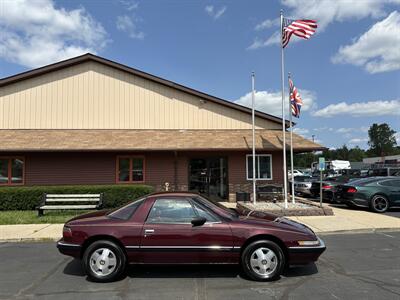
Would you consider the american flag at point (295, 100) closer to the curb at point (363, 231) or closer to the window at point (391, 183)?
the window at point (391, 183)

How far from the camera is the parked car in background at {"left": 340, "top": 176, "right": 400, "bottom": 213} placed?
1426 centimetres

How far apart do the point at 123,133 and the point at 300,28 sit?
31.3 feet

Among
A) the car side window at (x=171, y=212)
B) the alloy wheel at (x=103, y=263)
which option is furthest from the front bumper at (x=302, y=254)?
the alloy wheel at (x=103, y=263)

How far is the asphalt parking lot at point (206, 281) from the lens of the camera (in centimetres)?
498

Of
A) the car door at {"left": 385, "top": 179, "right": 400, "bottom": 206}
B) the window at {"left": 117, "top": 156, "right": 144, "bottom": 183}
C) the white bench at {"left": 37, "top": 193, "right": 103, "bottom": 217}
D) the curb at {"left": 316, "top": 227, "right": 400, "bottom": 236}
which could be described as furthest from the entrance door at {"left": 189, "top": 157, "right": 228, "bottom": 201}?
the curb at {"left": 316, "top": 227, "right": 400, "bottom": 236}

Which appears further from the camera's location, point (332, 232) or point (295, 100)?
point (295, 100)

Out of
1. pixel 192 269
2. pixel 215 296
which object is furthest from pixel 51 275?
pixel 215 296

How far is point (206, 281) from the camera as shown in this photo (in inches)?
218

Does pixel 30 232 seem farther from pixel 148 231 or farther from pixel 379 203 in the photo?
pixel 379 203

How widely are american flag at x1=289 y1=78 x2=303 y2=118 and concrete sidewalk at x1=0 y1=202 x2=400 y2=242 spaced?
189 inches

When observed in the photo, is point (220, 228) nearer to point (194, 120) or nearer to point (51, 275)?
point (51, 275)

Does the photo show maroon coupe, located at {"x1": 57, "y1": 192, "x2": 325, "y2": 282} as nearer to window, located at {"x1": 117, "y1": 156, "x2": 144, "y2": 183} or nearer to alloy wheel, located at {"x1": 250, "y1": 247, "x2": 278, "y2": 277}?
alloy wheel, located at {"x1": 250, "y1": 247, "x2": 278, "y2": 277}

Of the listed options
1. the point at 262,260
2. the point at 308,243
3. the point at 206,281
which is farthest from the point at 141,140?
the point at 308,243

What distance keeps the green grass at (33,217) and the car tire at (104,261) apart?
660 centimetres
